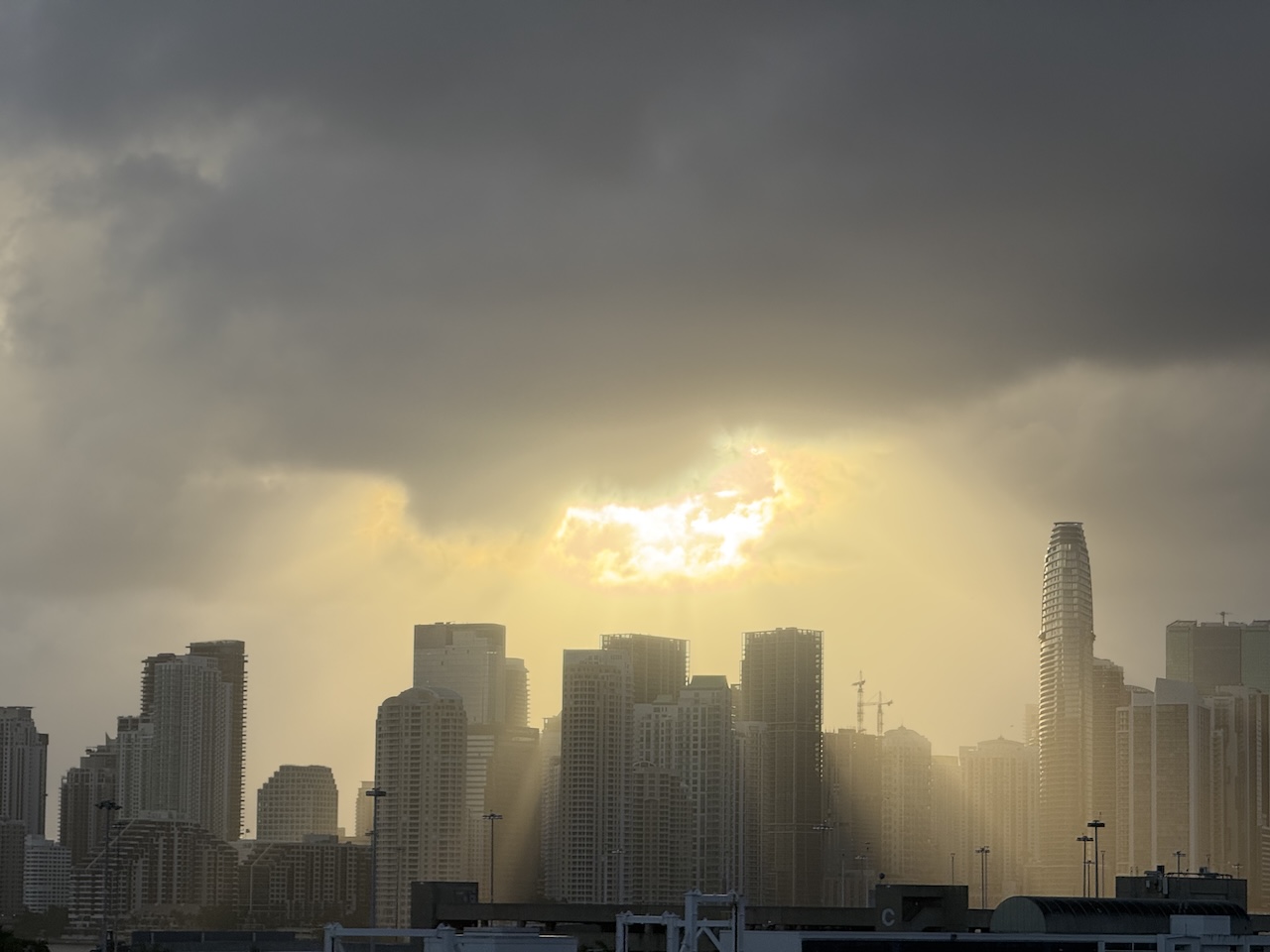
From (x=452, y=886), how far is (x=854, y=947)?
3760 centimetres

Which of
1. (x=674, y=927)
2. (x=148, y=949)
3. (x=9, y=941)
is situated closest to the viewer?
(x=674, y=927)

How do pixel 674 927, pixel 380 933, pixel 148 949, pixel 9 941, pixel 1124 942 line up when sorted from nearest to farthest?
pixel 380 933, pixel 674 927, pixel 1124 942, pixel 9 941, pixel 148 949

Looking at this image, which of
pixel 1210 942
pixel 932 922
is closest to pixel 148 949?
pixel 932 922

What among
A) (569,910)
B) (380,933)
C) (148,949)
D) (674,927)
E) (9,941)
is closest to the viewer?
(380,933)

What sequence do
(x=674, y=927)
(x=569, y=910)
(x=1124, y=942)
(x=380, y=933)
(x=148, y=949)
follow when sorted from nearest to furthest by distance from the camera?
(x=380, y=933)
(x=674, y=927)
(x=1124, y=942)
(x=569, y=910)
(x=148, y=949)

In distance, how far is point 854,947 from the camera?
107m

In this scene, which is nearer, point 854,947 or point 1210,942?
point 854,947

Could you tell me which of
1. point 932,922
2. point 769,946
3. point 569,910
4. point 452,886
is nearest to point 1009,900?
point 932,922

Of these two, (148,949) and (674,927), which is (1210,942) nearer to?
(674,927)

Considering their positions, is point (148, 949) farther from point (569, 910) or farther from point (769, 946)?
point (769, 946)

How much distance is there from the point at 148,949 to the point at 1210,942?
107054 millimetres

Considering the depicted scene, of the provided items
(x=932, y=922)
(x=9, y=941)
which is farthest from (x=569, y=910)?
(x=9, y=941)

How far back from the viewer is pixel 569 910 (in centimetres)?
13175

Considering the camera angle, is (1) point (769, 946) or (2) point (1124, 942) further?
(2) point (1124, 942)
